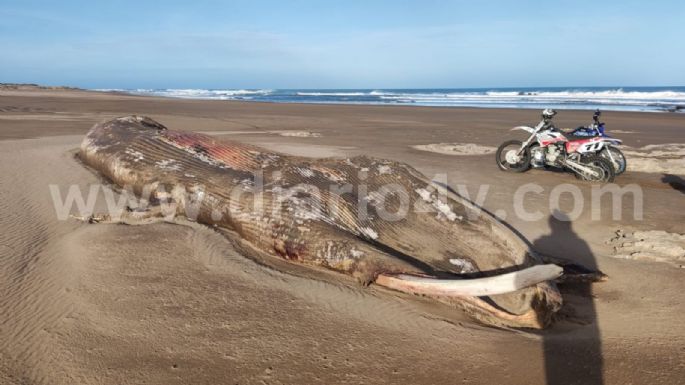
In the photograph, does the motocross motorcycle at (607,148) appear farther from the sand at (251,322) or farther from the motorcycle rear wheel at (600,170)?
the sand at (251,322)

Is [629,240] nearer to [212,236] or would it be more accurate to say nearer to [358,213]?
[358,213]

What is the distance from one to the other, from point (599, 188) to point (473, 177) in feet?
6.65

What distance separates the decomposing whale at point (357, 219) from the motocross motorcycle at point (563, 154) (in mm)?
4833

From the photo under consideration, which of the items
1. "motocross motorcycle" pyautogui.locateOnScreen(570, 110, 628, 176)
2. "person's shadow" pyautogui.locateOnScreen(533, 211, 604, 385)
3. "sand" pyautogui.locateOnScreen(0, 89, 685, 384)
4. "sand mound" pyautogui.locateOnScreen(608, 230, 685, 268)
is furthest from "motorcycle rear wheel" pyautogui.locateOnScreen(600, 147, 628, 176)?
"person's shadow" pyautogui.locateOnScreen(533, 211, 604, 385)

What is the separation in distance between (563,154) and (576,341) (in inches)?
253

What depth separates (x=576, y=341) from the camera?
2.88 m

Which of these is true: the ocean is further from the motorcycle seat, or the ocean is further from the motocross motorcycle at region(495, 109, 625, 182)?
the motocross motorcycle at region(495, 109, 625, 182)

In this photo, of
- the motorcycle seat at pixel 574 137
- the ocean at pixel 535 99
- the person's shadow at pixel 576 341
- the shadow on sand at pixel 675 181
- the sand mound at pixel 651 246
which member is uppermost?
the ocean at pixel 535 99

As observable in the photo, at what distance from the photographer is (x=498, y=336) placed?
2875 millimetres

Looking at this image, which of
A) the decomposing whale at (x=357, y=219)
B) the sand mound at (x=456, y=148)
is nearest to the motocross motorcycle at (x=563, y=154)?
the sand mound at (x=456, y=148)

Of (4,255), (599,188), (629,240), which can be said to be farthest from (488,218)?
(599,188)

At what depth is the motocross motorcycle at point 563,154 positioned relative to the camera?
8.02 m

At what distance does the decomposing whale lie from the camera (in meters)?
3.09

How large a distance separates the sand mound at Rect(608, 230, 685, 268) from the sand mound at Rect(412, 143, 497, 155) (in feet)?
18.5
